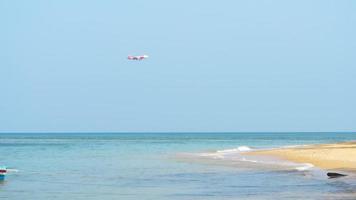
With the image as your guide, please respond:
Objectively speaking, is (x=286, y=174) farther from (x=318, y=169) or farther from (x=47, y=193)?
(x=47, y=193)

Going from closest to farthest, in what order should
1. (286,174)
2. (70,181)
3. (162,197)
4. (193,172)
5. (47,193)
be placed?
(162,197) < (47,193) < (70,181) < (286,174) < (193,172)

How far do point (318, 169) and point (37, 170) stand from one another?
16682mm

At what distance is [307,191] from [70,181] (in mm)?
12003

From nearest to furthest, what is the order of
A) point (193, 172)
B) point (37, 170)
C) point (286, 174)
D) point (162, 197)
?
point (162, 197)
point (286, 174)
point (193, 172)
point (37, 170)

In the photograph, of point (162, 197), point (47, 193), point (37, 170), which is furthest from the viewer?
point (37, 170)

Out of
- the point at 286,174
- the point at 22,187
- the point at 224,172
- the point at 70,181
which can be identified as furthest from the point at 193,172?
the point at 22,187

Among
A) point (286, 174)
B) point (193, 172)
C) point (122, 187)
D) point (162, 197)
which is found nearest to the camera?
point (162, 197)

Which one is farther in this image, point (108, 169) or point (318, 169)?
point (108, 169)

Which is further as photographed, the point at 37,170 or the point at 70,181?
the point at 37,170

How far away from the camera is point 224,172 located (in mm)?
38156

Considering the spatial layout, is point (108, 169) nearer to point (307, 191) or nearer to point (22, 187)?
point (22, 187)

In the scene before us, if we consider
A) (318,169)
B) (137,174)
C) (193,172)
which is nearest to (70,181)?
(137,174)

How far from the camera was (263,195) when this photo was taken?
2566cm

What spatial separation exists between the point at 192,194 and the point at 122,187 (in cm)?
436
